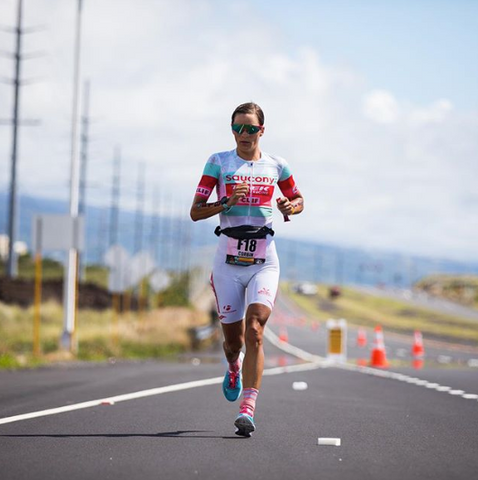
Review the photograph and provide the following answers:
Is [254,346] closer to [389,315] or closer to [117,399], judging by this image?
[117,399]

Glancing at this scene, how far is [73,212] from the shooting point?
2708 cm

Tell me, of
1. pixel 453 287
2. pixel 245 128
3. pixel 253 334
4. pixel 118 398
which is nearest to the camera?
pixel 253 334

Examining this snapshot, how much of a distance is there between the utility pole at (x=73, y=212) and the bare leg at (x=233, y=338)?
16.5 meters

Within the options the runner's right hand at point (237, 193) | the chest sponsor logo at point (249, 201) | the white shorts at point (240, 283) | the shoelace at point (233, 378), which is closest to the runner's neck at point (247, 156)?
the chest sponsor logo at point (249, 201)

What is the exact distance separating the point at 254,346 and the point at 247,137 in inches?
61.5

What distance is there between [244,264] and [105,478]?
267 cm

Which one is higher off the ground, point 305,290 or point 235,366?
point 235,366

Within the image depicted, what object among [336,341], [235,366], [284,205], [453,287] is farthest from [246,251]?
[453,287]

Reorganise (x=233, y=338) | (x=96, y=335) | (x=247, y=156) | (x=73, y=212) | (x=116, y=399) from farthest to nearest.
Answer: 1. (x=96, y=335)
2. (x=73, y=212)
3. (x=116, y=399)
4. (x=233, y=338)
5. (x=247, y=156)

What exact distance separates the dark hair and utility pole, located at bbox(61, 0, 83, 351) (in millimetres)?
17071

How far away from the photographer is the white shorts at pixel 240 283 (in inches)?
316

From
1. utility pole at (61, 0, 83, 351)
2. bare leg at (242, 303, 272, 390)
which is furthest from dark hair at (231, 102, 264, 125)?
utility pole at (61, 0, 83, 351)

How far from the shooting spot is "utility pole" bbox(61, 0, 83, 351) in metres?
24.8

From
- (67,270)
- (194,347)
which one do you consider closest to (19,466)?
(67,270)
